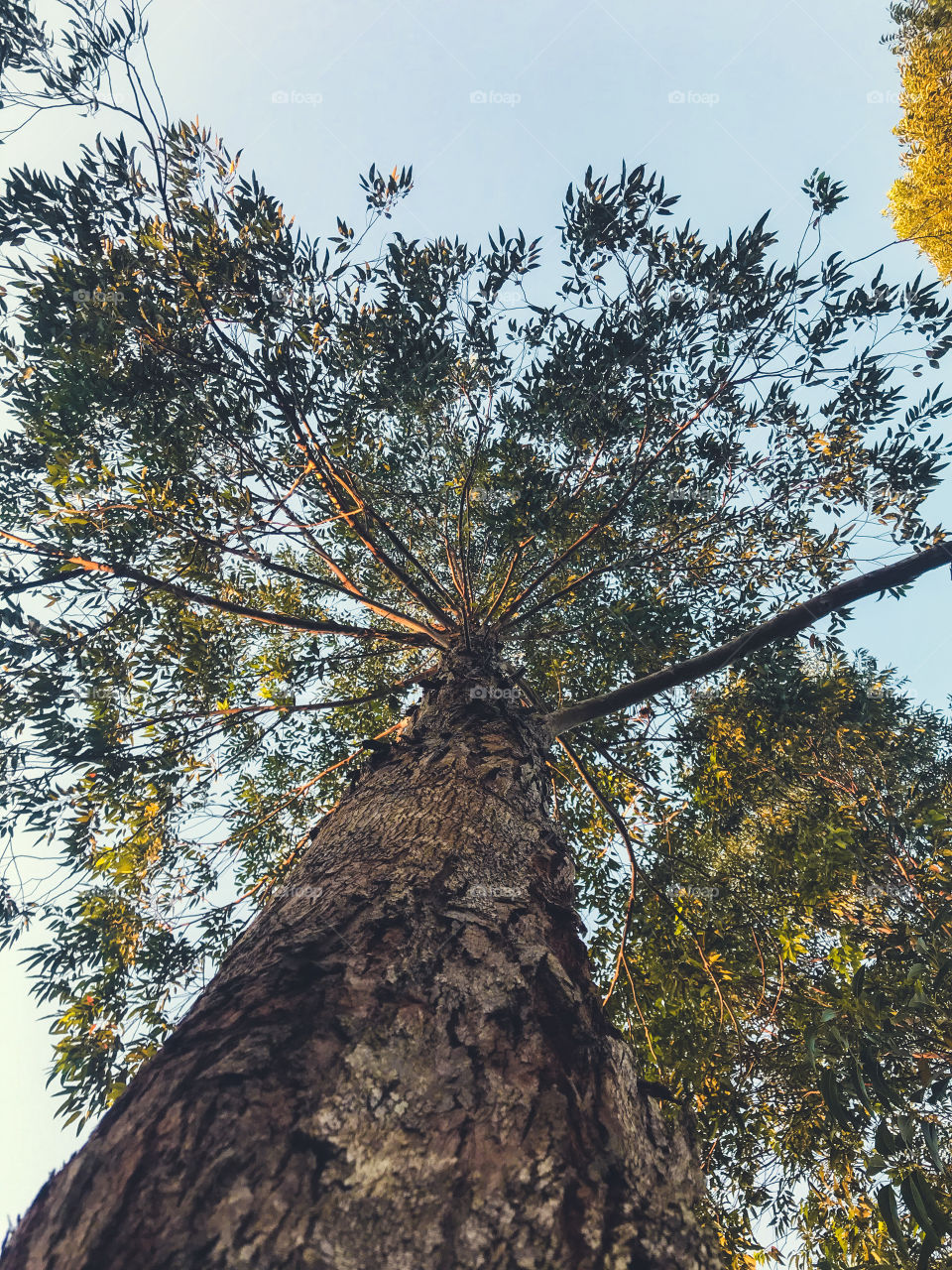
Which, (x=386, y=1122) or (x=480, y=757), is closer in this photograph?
(x=386, y=1122)

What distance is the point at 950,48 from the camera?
1133 cm

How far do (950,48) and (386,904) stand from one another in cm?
1724

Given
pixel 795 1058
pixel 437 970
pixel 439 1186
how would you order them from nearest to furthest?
pixel 439 1186 → pixel 437 970 → pixel 795 1058

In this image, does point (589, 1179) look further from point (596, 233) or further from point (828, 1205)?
point (596, 233)

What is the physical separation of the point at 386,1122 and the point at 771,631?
151 inches

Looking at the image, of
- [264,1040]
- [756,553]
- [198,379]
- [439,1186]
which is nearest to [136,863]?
[198,379]

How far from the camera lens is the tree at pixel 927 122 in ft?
37.6

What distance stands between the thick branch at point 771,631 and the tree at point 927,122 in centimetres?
1139

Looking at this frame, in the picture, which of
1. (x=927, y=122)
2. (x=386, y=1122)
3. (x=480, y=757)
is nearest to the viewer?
(x=386, y=1122)

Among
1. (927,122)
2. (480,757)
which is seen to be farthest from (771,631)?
(927,122)

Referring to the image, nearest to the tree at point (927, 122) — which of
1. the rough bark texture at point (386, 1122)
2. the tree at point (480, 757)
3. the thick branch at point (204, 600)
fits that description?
the tree at point (480, 757)

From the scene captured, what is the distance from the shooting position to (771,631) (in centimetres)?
423

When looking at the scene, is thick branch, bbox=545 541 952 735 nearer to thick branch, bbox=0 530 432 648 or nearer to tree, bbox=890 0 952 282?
Answer: thick branch, bbox=0 530 432 648

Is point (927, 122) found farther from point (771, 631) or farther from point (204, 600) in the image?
point (204, 600)
